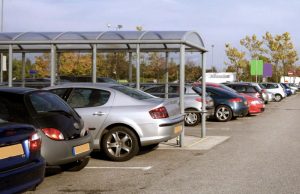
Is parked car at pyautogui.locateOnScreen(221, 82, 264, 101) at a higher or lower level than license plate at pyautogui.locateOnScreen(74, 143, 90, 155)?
higher

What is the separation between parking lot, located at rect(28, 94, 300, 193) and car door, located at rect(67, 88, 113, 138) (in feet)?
2.42

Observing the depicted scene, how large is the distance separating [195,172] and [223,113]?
1105 cm

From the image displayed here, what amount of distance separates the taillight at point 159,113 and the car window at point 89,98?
0.97 m

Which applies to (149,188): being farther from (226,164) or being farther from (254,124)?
(254,124)

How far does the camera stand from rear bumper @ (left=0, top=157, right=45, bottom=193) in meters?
4.88

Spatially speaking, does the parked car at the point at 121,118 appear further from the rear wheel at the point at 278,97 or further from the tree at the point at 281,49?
the tree at the point at 281,49

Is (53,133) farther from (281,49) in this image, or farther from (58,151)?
(281,49)

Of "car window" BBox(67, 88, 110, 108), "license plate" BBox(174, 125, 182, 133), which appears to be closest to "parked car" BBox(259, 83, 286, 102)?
"license plate" BBox(174, 125, 182, 133)

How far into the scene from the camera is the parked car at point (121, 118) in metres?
9.09

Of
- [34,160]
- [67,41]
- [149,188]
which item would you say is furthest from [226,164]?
[67,41]

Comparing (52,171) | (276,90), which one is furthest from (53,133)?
(276,90)

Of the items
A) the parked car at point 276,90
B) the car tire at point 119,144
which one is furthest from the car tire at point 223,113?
the parked car at point 276,90

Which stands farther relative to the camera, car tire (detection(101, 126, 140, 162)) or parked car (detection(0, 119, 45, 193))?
car tire (detection(101, 126, 140, 162))

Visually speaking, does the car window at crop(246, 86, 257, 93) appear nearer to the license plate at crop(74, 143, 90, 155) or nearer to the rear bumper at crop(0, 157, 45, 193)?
the license plate at crop(74, 143, 90, 155)
